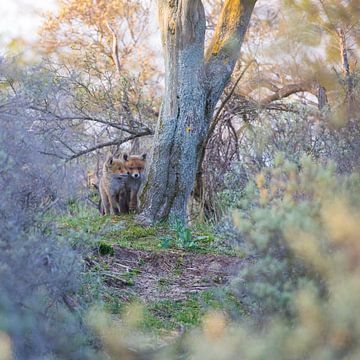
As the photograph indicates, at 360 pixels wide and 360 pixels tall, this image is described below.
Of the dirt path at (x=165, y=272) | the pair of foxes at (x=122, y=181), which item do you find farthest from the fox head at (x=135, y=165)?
the dirt path at (x=165, y=272)

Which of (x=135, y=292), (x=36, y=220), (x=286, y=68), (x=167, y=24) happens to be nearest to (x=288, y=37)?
(x=286, y=68)

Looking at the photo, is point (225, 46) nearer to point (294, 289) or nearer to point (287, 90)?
point (287, 90)

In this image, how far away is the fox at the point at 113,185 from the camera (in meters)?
12.5

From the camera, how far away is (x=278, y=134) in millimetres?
8586

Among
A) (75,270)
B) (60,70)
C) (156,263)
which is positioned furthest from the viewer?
(60,70)

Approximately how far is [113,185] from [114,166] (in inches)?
14.2

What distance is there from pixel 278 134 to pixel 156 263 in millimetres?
2180

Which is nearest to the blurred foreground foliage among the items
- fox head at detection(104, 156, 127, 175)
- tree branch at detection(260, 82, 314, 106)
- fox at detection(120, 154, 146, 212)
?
fox at detection(120, 154, 146, 212)

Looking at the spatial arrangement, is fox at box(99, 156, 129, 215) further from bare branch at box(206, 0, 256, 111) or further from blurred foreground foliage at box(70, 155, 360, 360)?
blurred foreground foliage at box(70, 155, 360, 360)

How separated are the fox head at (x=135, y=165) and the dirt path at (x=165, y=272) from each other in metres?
4.52

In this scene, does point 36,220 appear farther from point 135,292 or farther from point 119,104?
point 119,104

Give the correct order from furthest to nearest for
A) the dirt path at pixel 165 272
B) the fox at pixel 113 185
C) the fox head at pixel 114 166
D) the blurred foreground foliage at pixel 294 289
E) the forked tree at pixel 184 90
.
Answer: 1. the fox head at pixel 114 166
2. the fox at pixel 113 185
3. the forked tree at pixel 184 90
4. the dirt path at pixel 165 272
5. the blurred foreground foliage at pixel 294 289

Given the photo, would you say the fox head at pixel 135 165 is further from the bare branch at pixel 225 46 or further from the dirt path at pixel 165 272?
the dirt path at pixel 165 272

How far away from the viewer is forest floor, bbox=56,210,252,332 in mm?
5574
